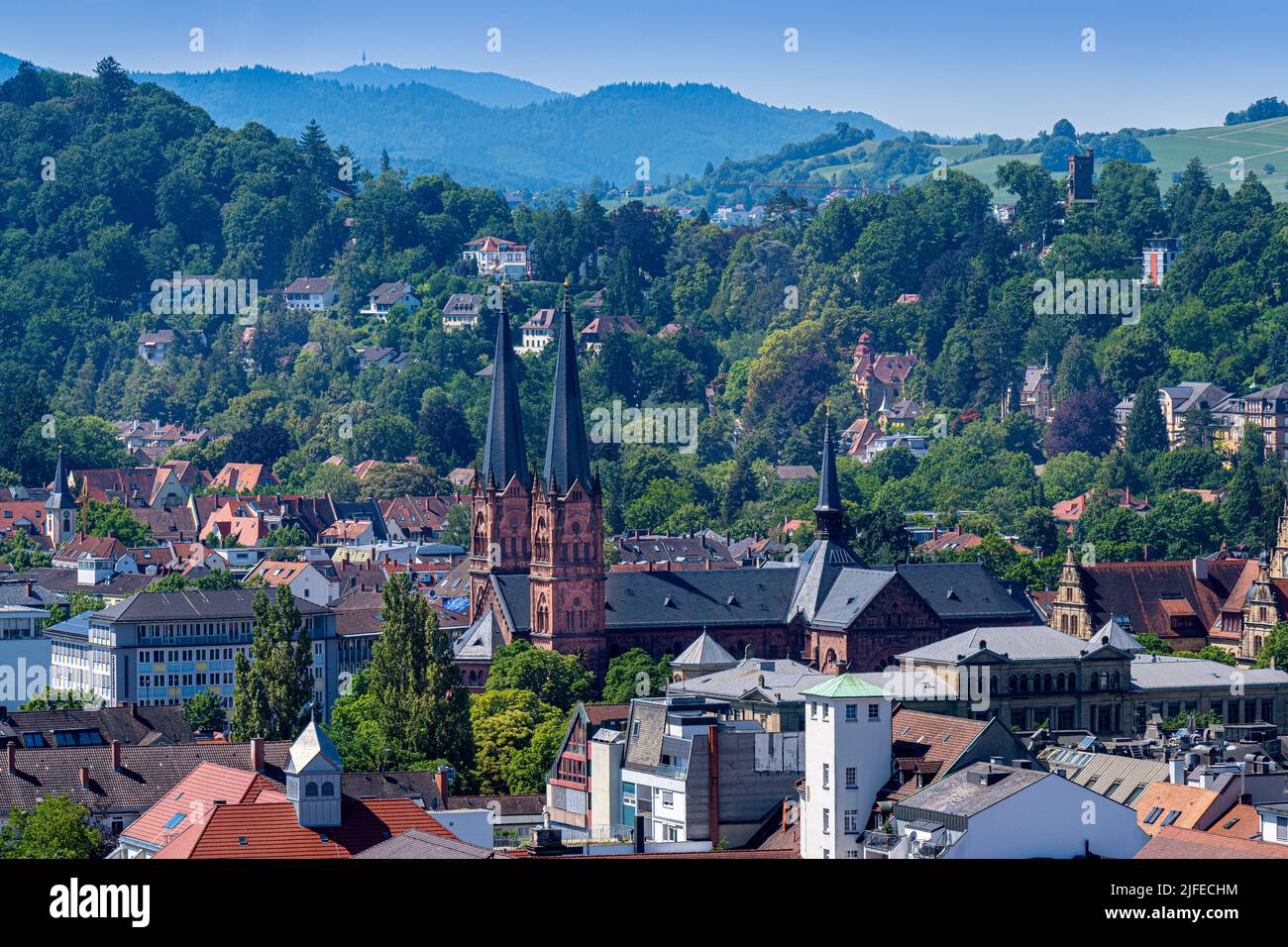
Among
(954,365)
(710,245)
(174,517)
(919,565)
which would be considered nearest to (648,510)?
(174,517)

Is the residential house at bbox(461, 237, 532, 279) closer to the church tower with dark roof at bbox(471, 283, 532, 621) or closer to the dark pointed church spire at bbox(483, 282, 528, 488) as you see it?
the dark pointed church spire at bbox(483, 282, 528, 488)

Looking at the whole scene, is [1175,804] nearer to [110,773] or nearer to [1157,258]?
[110,773]

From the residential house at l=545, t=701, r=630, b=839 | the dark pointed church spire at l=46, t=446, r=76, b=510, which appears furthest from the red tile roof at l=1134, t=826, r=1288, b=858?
the dark pointed church spire at l=46, t=446, r=76, b=510

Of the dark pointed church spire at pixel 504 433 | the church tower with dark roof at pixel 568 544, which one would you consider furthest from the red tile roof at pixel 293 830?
the dark pointed church spire at pixel 504 433

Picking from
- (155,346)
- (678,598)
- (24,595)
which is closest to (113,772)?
(678,598)

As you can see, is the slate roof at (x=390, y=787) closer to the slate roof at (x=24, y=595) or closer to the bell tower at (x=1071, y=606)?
the bell tower at (x=1071, y=606)
